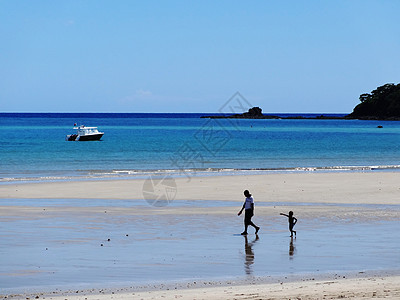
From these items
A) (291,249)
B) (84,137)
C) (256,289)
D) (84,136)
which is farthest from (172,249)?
(84,137)

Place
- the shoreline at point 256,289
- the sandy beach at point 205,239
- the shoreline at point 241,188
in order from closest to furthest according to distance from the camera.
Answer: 1. the shoreline at point 256,289
2. the sandy beach at point 205,239
3. the shoreline at point 241,188

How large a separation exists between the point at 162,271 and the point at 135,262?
117 cm

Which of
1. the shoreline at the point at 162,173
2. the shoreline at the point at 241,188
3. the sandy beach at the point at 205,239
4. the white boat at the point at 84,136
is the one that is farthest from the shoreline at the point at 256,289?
the white boat at the point at 84,136

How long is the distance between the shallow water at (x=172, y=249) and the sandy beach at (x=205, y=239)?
0.03 metres

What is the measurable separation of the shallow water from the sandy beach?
1.1 inches

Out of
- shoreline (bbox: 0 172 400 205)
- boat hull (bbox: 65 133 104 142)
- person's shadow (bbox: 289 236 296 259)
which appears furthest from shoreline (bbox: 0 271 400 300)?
boat hull (bbox: 65 133 104 142)

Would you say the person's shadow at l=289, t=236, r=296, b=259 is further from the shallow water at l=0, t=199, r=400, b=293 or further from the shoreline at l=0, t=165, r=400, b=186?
the shoreline at l=0, t=165, r=400, b=186

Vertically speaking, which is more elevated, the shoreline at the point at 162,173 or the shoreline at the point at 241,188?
the shoreline at the point at 162,173

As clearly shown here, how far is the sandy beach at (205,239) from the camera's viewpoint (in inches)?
511

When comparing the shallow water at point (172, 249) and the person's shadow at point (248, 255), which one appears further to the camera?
the person's shadow at point (248, 255)

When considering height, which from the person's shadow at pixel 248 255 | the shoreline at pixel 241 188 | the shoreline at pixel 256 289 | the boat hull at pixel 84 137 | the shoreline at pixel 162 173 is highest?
the boat hull at pixel 84 137

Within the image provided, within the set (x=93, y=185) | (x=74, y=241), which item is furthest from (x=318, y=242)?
(x=93, y=185)

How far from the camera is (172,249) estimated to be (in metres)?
17.3

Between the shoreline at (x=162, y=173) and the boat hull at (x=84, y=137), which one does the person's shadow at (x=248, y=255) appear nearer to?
the shoreline at (x=162, y=173)
